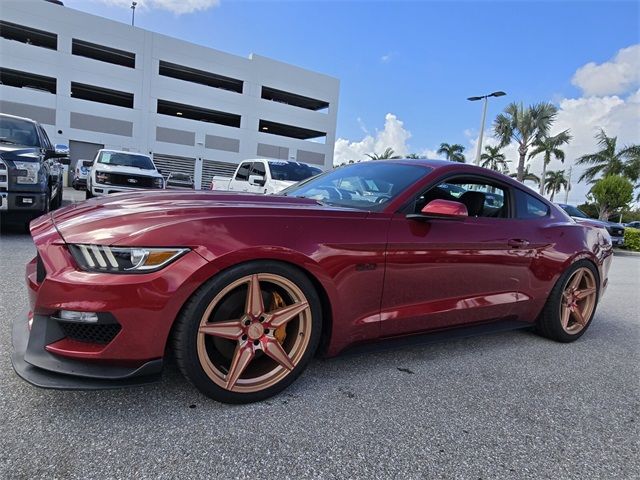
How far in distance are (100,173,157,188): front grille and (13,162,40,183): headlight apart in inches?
197

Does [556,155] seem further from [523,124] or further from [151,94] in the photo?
[151,94]

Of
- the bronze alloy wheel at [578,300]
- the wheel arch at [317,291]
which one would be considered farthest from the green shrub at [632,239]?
the wheel arch at [317,291]

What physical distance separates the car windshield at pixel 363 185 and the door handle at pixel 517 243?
0.84 m

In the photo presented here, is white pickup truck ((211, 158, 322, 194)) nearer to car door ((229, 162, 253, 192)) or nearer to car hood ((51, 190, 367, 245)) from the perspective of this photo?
car door ((229, 162, 253, 192))

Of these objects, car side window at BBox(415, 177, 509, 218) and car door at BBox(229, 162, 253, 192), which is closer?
car side window at BBox(415, 177, 509, 218)

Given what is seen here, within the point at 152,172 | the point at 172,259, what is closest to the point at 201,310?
the point at 172,259

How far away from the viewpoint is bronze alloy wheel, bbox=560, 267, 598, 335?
3.61m

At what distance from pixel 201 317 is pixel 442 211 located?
4.93ft

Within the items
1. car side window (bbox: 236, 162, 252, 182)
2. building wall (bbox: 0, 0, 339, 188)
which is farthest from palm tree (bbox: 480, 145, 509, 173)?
car side window (bbox: 236, 162, 252, 182)

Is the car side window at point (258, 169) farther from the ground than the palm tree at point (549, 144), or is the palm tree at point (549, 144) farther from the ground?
the palm tree at point (549, 144)

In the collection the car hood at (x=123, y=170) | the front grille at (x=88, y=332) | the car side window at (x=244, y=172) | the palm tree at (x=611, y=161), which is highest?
the palm tree at (x=611, y=161)

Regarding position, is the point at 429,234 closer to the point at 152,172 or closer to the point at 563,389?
the point at 563,389

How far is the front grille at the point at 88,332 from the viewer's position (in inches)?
73.0

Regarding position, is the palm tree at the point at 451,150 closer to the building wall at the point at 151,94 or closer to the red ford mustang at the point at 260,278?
the building wall at the point at 151,94
